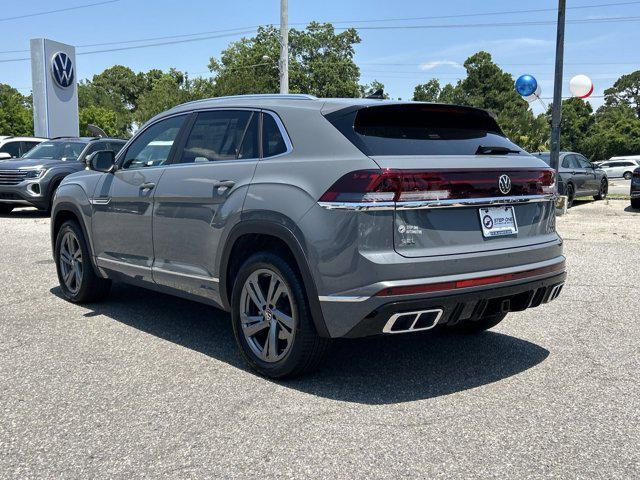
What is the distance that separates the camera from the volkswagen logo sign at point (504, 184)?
398cm

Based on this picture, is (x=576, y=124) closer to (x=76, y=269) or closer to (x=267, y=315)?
(x=76, y=269)

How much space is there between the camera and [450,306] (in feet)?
12.0

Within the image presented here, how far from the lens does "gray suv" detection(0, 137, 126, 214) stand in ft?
46.7

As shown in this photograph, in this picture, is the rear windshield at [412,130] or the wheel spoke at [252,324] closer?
the rear windshield at [412,130]

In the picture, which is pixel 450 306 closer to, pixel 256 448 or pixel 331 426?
pixel 331 426

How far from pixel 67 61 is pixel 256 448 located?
30569mm

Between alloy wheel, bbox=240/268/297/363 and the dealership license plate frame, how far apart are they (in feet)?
4.01

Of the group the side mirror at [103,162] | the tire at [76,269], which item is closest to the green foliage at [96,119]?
the tire at [76,269]

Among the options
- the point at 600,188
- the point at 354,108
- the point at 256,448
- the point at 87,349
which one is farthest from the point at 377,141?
the point at 600,188

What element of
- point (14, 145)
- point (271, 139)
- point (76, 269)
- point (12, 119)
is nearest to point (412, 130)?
point (271, 139)

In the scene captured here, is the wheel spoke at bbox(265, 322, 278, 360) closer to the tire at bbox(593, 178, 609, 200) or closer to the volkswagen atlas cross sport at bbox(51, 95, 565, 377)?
the volkswagen atlas cross sport at bbox(51, 95, 565, 377)

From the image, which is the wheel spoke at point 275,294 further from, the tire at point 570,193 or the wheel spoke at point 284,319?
the tire at point 570,193

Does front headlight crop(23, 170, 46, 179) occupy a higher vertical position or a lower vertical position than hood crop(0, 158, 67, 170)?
lower

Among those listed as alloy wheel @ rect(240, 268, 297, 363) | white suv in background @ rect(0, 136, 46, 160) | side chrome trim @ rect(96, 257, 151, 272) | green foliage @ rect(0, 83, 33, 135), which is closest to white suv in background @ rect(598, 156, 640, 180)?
white suv in background @ rect(0, 136, 46, 160)
